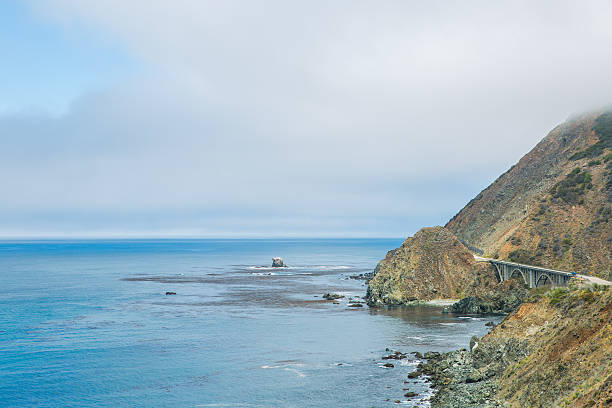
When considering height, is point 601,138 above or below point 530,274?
above

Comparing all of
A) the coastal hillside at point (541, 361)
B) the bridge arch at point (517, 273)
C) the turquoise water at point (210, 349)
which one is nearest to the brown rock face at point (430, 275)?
the bridge arch at point (517, 273)

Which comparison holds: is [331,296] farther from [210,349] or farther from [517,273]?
[210,349]

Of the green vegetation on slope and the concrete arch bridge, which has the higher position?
the green vegetation on slope

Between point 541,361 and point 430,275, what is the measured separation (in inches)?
3450

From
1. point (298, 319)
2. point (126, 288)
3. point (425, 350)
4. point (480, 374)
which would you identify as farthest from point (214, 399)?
point (126, 288)

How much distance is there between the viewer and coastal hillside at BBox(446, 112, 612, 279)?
4857 inches

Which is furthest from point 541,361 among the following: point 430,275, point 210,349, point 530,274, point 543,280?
point 430,275

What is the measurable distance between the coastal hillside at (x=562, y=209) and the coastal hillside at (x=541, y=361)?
53.1 meters

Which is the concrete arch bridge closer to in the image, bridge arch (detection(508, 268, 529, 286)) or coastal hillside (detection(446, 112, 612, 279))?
bridge arch (detection(508, 268, 529, 286))

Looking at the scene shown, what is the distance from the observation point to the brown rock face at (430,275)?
5084 inches

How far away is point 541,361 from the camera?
4591cm

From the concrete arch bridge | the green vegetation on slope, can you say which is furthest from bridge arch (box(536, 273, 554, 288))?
the green vegetation on slope

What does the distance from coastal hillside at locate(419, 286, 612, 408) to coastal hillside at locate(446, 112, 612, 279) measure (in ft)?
174

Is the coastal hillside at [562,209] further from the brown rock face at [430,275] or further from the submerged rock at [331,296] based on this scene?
the submerged rock at [331,296]
